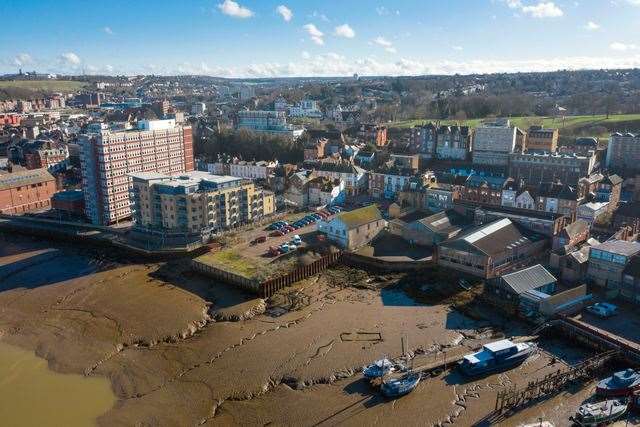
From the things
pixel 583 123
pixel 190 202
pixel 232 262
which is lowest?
pixel 232 262

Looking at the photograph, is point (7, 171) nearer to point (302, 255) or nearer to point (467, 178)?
point (302, 255)

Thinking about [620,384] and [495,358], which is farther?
[495,358]

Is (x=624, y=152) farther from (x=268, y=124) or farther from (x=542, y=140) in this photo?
(x=268, y=124)

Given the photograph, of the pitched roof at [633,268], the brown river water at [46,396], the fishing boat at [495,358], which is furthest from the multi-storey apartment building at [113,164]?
the pitched roof at [633,268]

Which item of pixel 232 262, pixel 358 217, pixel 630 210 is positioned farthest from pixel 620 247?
pixel 232 262

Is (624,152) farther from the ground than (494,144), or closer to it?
closer to it

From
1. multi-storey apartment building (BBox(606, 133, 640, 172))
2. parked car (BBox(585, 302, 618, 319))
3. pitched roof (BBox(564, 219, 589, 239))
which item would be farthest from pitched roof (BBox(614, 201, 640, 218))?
multi-storey apartment building (BBox(606, 133, 640, 172))

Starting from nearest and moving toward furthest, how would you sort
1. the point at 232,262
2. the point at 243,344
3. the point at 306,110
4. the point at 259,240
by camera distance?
the point at 243,344 → the point at 232,262 → the point at 259,240 → the point at 306,110
